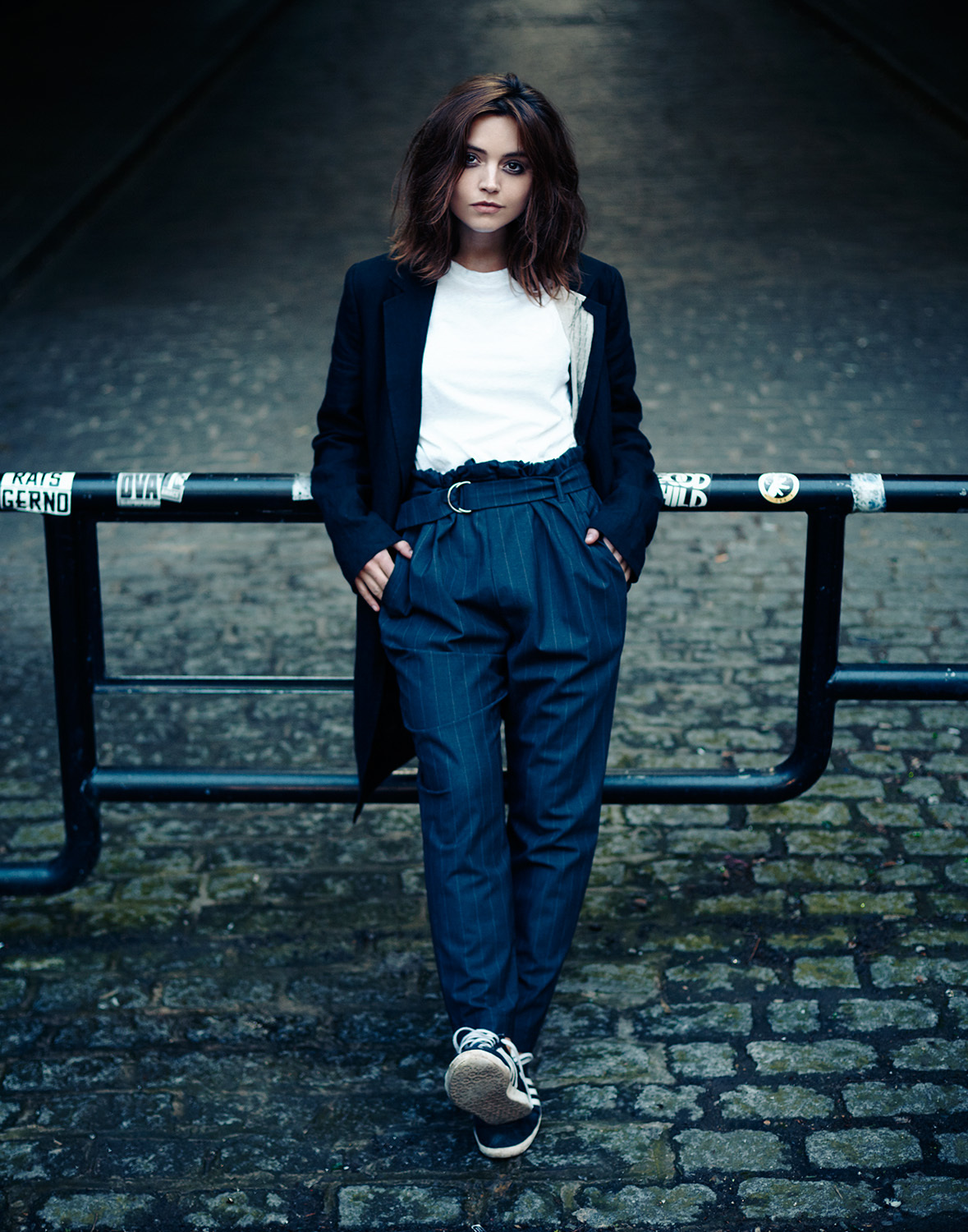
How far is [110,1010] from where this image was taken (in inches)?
123

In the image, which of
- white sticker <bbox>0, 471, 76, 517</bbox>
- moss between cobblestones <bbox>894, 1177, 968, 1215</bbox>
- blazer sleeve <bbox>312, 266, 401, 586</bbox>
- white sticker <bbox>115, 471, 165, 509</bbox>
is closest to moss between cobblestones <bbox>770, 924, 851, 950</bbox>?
moss between cobblestones <bbox>894, 1177, 968, 1215</bbox>

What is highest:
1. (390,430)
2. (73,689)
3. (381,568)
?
(390,430)

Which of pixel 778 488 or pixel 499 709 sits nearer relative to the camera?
pixel 499 709

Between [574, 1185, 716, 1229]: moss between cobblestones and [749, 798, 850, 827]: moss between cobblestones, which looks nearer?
[574, 1185, 716, 1229]: moss between cobblestones

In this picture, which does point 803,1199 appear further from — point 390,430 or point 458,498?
point 390,430

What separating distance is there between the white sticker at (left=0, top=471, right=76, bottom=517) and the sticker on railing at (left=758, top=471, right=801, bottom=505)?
4.82 feet

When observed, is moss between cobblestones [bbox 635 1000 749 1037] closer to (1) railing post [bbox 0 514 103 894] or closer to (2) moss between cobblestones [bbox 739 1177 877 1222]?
(2) moss between cobblestones [bbox 739 1177 877 1222]

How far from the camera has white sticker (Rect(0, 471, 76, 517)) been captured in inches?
113

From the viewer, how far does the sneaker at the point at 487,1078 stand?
2469 mm

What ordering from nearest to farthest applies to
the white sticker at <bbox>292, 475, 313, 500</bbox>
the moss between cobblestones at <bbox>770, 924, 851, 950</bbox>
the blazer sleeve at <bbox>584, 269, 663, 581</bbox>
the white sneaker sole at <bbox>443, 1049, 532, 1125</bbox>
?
the white sneaker sole at <bbox>443, 1049, 532, 1125</bbox>, the blazer sleeve at <bbox>584, 269, 663, 581</bbox>, the white sticker at <bbox>292, 475, 313, 500</bbox>, the moss between cobblestones at <bbox>770, 924, 851, 950</bbox>

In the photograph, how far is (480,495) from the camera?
103 inches

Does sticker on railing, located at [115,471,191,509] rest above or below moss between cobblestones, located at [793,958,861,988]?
above

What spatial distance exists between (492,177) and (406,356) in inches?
14.6

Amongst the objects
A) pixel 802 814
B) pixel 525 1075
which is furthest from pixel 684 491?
pixel 802 814
